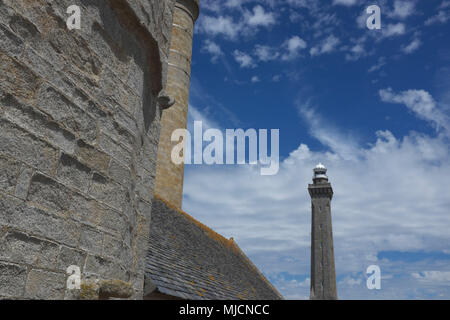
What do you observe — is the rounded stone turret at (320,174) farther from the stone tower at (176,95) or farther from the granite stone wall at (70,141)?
the granite stone wall at (70,141)

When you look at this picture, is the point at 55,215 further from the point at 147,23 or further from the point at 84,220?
the point at 147,23

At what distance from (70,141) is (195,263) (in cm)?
773

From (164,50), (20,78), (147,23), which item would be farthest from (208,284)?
(20,78)

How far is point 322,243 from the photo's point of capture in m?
37.6

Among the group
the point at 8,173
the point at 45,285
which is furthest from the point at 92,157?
the point at 45,285

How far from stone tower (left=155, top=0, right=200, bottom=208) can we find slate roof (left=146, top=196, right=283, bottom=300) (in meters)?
1.87

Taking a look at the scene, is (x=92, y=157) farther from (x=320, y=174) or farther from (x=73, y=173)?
(x=320, y=174)

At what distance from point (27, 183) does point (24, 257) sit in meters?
0.45

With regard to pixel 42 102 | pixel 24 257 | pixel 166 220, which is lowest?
pixel 24 257

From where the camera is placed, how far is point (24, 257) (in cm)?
240

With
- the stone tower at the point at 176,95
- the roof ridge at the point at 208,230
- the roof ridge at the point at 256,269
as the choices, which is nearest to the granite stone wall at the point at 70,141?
the roof ridge at the point at 208,230

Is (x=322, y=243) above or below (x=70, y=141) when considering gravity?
above
